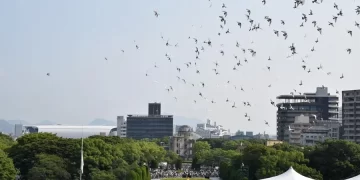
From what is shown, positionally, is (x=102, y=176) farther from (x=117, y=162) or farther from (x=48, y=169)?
(x=117, y=162)

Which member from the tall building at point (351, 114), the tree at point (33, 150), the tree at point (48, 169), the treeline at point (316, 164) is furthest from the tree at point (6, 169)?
the tall building at point (351, 114)

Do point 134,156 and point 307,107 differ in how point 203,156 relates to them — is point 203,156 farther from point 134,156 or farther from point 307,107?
point 307,107

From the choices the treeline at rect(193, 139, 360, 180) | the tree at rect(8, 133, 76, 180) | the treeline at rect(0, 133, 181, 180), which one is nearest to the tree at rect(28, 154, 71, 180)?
the treeline at rect(0, 133, 181, 180)

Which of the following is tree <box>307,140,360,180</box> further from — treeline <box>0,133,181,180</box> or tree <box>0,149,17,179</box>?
tree <box>0,149,17,179</box>

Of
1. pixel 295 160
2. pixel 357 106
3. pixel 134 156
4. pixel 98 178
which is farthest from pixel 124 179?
pixel 357 106

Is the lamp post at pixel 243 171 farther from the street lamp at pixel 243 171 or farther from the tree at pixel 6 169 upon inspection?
the tree at pixel 6 169

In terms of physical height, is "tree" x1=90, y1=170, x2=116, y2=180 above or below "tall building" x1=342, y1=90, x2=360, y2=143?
below
